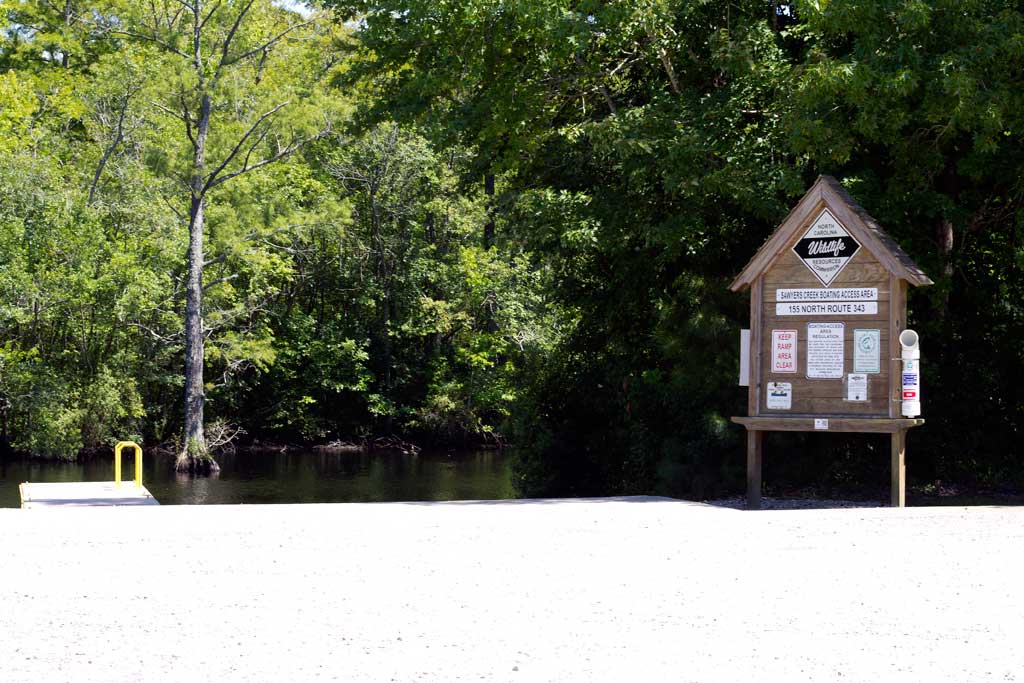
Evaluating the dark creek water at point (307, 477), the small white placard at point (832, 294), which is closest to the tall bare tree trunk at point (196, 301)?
the dark creek water at point (307, 477)

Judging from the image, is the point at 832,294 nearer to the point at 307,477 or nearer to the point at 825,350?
the point at 825,350

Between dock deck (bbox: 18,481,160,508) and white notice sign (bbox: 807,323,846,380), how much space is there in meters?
7.79

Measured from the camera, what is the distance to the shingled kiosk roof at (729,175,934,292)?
1291 cm

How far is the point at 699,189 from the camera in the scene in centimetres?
1573

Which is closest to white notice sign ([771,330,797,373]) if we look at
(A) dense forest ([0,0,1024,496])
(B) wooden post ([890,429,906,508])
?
(B) wooden post ([890,429,906,508])

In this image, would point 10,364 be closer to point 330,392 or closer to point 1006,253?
point 330,392

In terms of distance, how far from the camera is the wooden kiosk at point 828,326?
514 inches

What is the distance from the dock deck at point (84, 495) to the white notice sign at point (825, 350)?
779 centimetres

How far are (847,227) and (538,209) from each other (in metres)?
5.77

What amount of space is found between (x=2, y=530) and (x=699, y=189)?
28.7 feet

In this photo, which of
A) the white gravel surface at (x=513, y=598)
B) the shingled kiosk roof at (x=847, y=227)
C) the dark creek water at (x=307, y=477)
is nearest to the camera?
the white gravel surface at (x=513, y=598)

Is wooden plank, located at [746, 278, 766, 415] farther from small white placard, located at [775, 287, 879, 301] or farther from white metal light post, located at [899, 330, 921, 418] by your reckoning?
white metal light post, located at [899, 330, 921, 418]

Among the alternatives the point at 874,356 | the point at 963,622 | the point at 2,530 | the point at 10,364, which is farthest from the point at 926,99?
the point at 10,364

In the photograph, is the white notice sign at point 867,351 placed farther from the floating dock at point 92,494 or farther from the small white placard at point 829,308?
the floating dock at point 92,494
